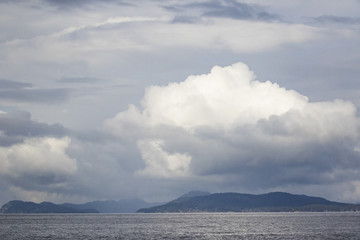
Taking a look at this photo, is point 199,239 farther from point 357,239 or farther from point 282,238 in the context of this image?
point 357,239

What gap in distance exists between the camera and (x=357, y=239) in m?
182

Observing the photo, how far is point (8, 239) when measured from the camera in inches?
7840

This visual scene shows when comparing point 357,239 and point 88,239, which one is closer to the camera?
point 357,239

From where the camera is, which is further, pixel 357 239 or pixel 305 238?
pixel 305 238

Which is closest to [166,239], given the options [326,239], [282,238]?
[282,238]

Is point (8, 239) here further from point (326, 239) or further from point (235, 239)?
point (326, 239)

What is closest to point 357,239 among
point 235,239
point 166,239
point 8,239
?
point 235,239

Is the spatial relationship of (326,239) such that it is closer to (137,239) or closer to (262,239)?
(262,239)

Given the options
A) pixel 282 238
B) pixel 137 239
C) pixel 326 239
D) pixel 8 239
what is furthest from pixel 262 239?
pixel 8 239

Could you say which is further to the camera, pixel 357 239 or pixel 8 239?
pixel 8 239

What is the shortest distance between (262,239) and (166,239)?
38.7m

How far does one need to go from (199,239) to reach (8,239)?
3127 inches

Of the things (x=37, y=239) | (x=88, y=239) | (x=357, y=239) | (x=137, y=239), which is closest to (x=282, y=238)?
(x=357, y=239)

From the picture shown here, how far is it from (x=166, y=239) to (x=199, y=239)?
1339 centimetres
